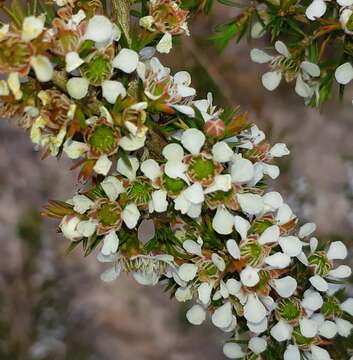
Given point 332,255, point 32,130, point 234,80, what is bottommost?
point 234,80

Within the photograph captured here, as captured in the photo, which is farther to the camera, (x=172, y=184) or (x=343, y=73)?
(x=343, y=73)

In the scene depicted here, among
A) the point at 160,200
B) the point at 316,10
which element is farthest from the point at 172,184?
the point at 316,10

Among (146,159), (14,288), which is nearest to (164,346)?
(14,288)

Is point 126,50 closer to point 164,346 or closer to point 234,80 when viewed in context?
point 234,80

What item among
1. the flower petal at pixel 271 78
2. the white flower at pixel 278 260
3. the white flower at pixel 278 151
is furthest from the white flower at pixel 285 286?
the flower petal at pixel 271 78

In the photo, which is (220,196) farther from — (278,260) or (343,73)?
(343,73)

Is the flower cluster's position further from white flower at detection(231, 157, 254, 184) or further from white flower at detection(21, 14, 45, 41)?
white flower at detection(21, 14, 45, 41)

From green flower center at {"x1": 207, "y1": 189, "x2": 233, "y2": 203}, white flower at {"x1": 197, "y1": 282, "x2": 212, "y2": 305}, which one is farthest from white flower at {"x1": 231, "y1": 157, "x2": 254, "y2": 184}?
white flower at {"x1": 197, "y1": 282, "x2": 212, "y2": 305}
